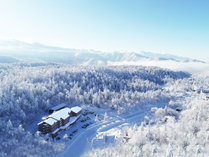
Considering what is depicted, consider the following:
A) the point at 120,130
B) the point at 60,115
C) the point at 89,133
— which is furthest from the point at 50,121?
the point at 120,130

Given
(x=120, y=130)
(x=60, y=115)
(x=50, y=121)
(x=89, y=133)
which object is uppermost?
(x=60, y=115)

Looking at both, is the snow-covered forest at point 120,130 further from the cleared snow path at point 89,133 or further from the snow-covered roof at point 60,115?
the snow-covered roof at point 60,115

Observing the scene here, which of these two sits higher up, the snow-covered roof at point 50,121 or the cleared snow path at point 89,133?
the snow-covered roof at point 50,121

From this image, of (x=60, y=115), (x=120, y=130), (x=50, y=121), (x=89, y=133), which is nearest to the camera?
(x=50, y=121)

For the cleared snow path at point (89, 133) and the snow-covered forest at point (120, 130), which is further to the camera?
the cleared snow path at point (89, 133)

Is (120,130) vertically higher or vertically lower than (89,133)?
higher

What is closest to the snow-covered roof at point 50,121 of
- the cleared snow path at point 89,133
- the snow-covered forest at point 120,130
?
the snow-covered forest at point 120,130

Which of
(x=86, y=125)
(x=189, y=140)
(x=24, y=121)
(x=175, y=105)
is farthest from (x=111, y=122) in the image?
(x=175, y=105)

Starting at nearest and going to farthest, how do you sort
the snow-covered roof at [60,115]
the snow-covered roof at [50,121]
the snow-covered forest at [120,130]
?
1. the snow-covered forest at [120,130]
2. the snow-covered roof at [50,121]
3. the snow-covered roof at [60,115]

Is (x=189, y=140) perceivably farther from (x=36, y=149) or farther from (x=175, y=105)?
(x=175, y=105)

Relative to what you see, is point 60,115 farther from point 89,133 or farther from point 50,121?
point 89,133

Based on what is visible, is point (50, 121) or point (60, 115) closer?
point (50, 121)

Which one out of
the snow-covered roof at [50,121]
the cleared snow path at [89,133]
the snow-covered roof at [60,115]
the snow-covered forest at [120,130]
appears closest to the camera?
the snow-covered forest at [120,130]
